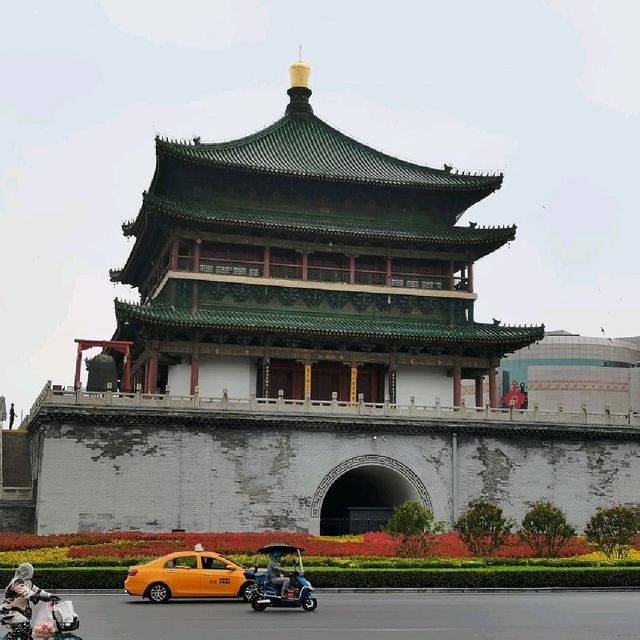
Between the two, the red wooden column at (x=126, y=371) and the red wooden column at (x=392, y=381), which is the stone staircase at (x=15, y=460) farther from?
the red wooden column at (x=392, y=381)

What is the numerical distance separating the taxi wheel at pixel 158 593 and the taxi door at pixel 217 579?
3.11 feet

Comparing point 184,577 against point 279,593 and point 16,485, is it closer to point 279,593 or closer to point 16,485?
point 279,593

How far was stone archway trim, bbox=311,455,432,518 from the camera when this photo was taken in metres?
45.8

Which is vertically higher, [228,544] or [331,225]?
[331,225]

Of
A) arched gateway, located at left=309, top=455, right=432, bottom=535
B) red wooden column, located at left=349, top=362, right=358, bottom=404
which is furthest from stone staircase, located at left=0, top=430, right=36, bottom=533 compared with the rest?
red wooden column, located at left=349, top=362, right=358, bottom=404

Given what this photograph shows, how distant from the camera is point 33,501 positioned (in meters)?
→ 45.2

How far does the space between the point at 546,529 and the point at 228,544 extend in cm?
1137

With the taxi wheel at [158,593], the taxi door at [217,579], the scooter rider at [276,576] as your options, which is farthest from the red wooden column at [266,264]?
the scooter rider at [276,576]

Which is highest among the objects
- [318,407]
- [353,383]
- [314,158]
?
[314,158]

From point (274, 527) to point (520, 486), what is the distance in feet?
38.6

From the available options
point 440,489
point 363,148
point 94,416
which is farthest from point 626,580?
point 363,148

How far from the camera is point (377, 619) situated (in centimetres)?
2128

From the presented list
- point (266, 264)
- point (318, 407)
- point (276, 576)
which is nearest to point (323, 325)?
point (266, 264)

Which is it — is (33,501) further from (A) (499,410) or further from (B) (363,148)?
(B) (363,148)
